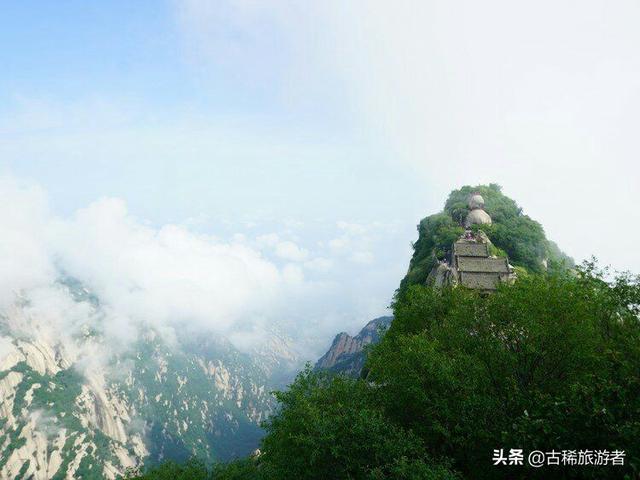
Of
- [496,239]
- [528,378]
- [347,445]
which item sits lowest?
[347,445]

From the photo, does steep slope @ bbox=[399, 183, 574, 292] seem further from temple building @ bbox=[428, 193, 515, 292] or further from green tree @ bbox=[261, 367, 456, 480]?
green tree @ bbox=[261, 367, 456, 480]

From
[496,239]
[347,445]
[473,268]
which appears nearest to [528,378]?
[347,445]

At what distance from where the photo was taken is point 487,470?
19922 mm

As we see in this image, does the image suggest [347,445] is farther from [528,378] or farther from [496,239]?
[496,239]

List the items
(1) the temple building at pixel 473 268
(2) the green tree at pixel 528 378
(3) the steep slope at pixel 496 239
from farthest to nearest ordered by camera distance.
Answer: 1. (3) the steep slope at pixel 496 239
2. (1) the temple building at pixel 473 268
3. (2) the green tree at pixel 528 378

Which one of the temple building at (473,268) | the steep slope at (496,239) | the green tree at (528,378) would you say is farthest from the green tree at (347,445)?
the steep slope at (496,239)

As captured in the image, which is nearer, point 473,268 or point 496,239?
point 473,268

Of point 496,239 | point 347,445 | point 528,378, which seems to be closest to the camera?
point 347,445

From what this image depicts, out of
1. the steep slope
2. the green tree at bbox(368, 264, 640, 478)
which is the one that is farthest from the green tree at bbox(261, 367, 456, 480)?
the steep slope

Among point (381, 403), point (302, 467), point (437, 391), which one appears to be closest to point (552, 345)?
point (437, 391)

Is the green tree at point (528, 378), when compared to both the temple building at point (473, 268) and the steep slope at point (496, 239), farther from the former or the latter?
the steep slope at point (496, 239)

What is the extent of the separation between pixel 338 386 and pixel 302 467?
22.8 ft

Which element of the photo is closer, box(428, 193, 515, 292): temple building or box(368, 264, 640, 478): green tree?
box(368, 264, 640, 478): green tree

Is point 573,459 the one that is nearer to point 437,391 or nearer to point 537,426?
point 537,426
